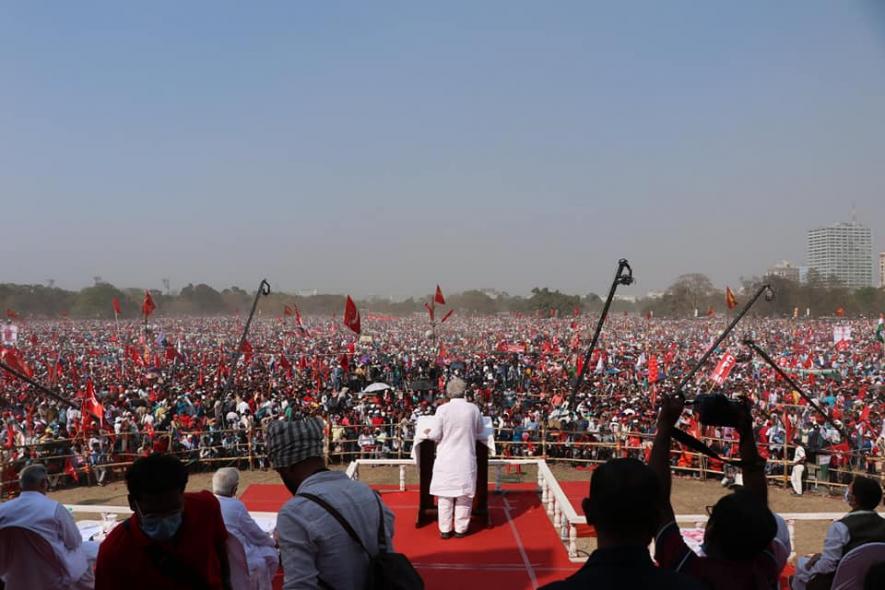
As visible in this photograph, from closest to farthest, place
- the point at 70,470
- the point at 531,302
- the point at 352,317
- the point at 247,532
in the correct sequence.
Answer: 1. the point at 247,532
2. the point at 70,470
3. the point at 352,317
4. the point at 531,302

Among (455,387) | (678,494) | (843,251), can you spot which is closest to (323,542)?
(455,387)

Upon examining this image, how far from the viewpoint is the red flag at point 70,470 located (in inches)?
466

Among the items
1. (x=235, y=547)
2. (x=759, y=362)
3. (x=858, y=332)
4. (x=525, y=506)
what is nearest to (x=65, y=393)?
(x=525, y=506)

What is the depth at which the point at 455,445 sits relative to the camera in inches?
269

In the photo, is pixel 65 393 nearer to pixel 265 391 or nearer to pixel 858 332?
pixel 265 391

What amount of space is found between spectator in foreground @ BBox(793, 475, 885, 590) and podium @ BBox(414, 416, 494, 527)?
378 cm

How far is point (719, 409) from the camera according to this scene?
239 centimetres

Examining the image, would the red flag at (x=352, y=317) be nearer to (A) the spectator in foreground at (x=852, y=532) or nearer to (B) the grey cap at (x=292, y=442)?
(A) the spectator in foreground at (x=852, y=532)

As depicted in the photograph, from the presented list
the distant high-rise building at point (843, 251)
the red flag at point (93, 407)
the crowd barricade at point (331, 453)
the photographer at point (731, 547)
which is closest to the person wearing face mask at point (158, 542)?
the photographer at point (731, 547)

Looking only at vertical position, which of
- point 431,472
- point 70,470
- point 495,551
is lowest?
point 70,470

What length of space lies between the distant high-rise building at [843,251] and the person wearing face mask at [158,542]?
17792cm

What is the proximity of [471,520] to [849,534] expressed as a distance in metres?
4.50

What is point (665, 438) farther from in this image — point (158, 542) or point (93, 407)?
point (93, 407)

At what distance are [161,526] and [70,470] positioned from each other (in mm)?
11465
